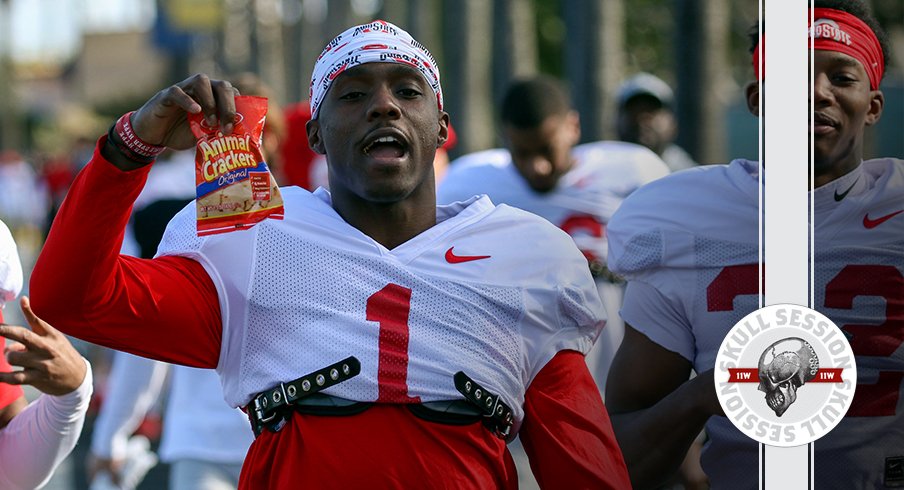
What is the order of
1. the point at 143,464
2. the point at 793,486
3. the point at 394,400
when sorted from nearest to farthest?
the point at 793,486, the point at 394,400, the point at 143,464

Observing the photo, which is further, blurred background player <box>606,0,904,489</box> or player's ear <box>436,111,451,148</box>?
player's ear <box>436,111,451,148</box>

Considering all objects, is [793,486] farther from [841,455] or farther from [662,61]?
[662,61]

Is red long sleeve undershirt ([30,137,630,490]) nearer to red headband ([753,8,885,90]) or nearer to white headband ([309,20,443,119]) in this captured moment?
white headband ([309,20,443,119])

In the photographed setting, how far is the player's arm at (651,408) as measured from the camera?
312 centimetres

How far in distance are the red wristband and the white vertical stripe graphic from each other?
113cm

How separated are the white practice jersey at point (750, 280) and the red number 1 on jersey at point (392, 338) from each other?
0.62 metres

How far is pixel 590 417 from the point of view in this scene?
10.2 ft

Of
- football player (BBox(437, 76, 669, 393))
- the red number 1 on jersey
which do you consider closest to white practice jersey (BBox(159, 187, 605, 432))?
the red number 1 on jersey

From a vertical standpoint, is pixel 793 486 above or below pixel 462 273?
below

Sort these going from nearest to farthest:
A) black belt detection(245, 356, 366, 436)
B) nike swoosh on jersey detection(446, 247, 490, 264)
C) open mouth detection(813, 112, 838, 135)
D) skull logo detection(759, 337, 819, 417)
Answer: skull logo detection(759, 337, 819, 417)
open mouth detection(813, 112, 838, 135)
black belt detection(245, 356, 366, 436)
nike swoosh on jersey detection(446, 247, 490, 264)

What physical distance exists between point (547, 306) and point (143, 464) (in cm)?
338

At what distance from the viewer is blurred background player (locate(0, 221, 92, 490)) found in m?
3.41

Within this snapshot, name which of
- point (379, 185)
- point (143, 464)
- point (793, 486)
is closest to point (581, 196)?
point (143, 464)

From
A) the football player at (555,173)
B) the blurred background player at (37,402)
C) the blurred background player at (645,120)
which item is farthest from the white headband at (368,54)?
the blurred background player at (645,120)
